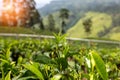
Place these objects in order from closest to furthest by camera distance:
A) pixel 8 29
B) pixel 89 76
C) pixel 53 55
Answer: pixel 89 76 → pixel 53 55 → pixel 8 29

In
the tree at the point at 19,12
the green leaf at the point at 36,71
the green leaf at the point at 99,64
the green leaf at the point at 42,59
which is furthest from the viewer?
the tree at the point at 19,12

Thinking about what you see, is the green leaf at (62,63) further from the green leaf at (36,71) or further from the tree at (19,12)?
the tree at (19,12)

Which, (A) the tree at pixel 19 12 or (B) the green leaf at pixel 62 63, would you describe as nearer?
(B) the green leaf at pixel 62 63

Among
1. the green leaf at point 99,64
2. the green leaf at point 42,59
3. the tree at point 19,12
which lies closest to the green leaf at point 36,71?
the green leaf at point 42,59

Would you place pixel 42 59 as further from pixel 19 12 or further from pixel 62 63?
pixel 19 12

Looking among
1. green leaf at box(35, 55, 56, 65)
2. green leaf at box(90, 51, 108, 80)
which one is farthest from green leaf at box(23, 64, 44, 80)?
green leaf at box(90, 51, 108, 80)

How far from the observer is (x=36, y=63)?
2031 mm

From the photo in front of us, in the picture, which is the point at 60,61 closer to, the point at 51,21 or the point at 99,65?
the point at 99,65

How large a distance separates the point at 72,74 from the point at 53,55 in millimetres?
1278

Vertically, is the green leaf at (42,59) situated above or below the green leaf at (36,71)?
above

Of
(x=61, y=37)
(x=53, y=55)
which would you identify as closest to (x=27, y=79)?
(x=61, y=37)

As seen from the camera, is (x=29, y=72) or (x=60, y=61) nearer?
(x=29, y=72)

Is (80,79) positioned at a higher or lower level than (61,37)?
lower

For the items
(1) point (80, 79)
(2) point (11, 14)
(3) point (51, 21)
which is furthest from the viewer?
(3) point (51, 21)
